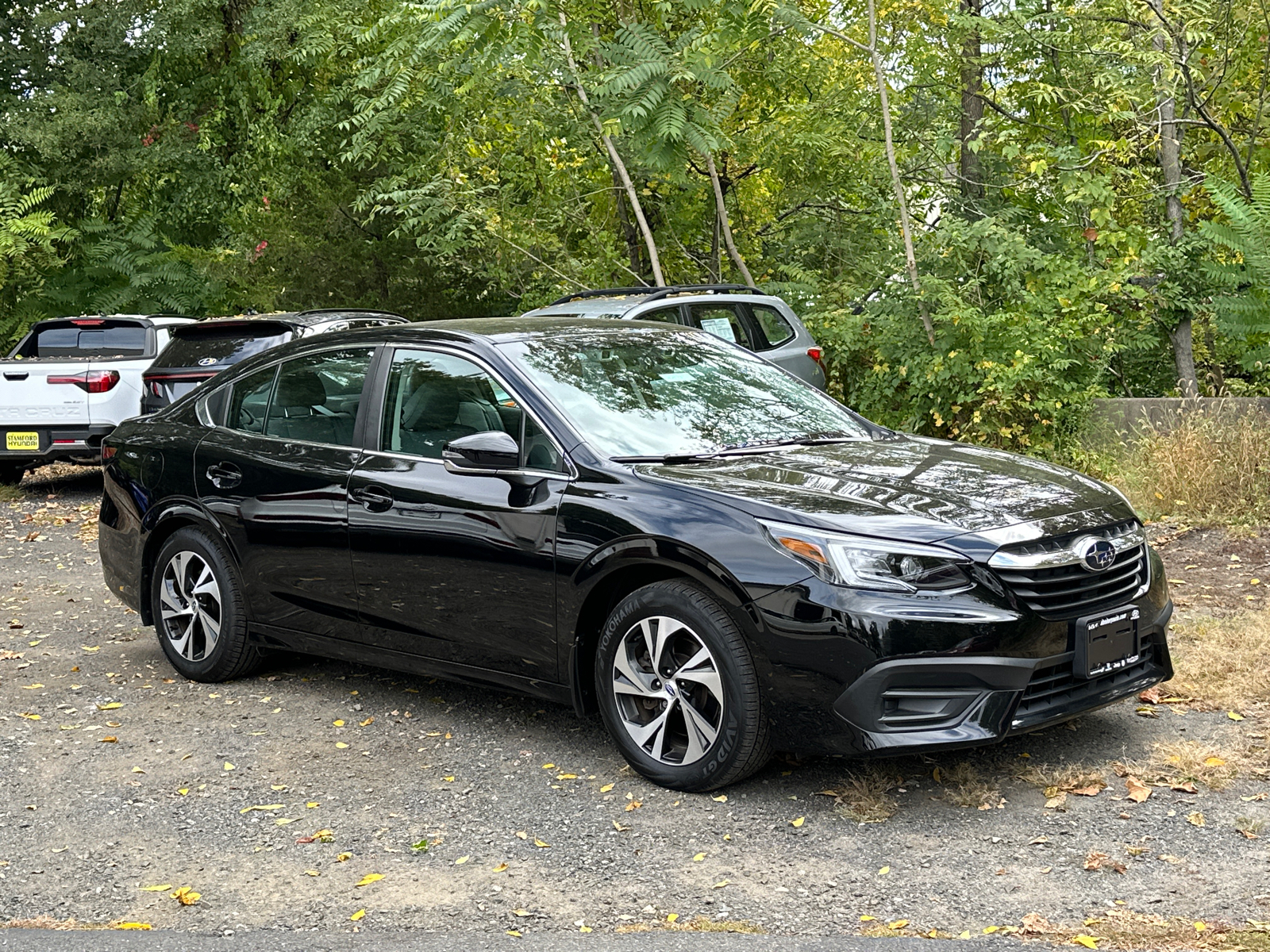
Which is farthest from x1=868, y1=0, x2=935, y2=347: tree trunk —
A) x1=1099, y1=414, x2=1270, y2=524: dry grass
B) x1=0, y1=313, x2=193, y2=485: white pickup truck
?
x1=0, y1=313, x2=193, y2=485: white pickup truck

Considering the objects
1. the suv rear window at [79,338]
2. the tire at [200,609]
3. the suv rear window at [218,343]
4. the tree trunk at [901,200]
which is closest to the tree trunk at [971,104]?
the tree trunk at [901,200]

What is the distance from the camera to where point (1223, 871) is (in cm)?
417

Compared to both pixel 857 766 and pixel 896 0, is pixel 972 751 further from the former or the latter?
pixel 896 0

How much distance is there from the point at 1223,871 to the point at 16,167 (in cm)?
1904

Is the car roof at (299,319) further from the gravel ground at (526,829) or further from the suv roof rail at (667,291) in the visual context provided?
the gravel ground at (526,829)

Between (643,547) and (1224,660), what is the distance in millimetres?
2891

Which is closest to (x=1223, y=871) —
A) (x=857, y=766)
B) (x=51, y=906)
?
(x=857, y=766)

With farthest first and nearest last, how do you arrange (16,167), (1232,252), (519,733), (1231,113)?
(16,167) < (1231,113) < (1232,252) < (519,733)

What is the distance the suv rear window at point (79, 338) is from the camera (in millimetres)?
14055

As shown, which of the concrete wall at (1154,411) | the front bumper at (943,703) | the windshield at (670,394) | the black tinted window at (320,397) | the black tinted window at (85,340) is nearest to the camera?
the front bumper at (943,703)

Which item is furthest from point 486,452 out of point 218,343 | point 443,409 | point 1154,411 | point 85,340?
point 85,340

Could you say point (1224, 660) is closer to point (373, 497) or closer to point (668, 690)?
point (668, 690)

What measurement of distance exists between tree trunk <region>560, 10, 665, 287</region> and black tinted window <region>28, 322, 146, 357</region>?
16.1ft

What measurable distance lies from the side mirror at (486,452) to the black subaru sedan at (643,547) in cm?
1
